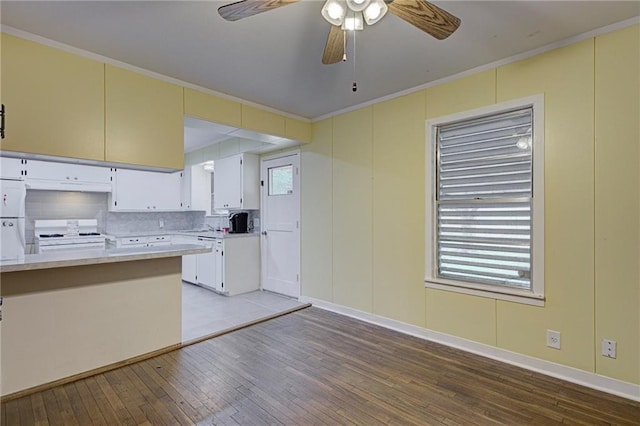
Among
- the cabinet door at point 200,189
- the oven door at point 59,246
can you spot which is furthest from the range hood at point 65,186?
the cabinet door at point 200,189

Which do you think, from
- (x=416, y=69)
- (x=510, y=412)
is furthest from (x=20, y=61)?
(x=510, y=412)

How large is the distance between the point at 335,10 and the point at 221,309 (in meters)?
3.71

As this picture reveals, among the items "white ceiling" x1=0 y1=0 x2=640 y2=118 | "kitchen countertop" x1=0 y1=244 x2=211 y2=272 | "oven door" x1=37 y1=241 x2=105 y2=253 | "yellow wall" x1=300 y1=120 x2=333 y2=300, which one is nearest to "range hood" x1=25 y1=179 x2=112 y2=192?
A: "oven door" x1=37 y1=241 x2=105 y2=253

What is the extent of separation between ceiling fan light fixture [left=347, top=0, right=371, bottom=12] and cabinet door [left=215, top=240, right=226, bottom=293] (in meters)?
3.89

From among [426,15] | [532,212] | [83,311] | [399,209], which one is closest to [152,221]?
[83,311]

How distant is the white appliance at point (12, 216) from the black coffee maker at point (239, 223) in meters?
2.78

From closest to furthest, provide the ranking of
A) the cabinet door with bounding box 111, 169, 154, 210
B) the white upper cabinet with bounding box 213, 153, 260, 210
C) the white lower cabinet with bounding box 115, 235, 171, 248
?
the white upper cabinet with bounding box 213, 153, 260, 210 → the white lower cabinet with bounding box 115, 235, 171, 248 → the cabinet door with bounding box 111, 169, 154, 210

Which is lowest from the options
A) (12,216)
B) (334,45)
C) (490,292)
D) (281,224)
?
(490,292)

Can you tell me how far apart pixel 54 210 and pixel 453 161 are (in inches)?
231

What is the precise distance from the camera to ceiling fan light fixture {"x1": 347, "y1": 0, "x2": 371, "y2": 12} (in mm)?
1605

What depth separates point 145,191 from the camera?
19.0 ft

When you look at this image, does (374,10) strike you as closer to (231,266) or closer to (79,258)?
(79,258)

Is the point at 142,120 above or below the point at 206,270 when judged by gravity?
above

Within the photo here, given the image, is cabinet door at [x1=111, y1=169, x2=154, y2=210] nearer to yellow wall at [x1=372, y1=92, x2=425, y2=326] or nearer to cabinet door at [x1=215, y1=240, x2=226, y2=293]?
cabinet door at [x1=215, y1=240, x2=226, y2=293]
